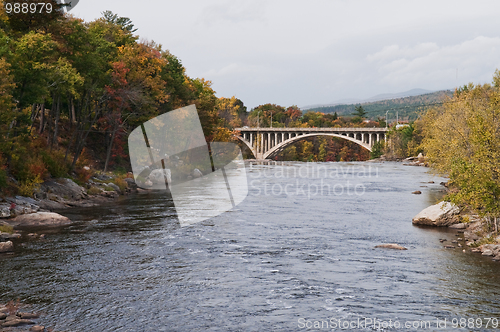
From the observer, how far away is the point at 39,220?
2077 cm

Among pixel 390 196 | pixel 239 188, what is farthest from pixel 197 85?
pixel 390 196

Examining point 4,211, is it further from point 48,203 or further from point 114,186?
point 114,186

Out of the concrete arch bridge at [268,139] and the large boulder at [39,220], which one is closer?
the large boulder at [39,220]

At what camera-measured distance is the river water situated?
1096cm

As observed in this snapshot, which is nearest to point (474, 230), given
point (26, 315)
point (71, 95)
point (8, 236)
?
point (26, 315)

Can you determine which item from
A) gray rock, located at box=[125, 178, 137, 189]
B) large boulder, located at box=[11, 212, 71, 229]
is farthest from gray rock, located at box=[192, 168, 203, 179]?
large boulder, located at box=[11, 212, 71, 229]

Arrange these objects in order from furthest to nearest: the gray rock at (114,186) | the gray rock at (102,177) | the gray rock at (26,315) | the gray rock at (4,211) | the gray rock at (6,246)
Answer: the gray rock at (102,177), the gray rock at (114,186), the gray rock at (4,211), the gray rock at (6,246), the gray rock at (26,315)

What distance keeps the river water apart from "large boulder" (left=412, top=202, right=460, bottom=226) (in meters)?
1.01

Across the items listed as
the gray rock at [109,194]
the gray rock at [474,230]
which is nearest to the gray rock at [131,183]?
the gray rock at [109,194]

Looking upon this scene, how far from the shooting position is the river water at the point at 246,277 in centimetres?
1096

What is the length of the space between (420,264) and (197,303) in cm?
797

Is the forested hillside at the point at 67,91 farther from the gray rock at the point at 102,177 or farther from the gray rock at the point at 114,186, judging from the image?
the gray rock at the point at 114,186

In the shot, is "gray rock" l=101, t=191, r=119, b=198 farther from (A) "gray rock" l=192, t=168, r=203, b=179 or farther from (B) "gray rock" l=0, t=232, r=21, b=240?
(A) "gray rock" l=192, t=168, r=203, b=179

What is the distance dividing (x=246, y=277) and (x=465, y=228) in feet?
41.2
